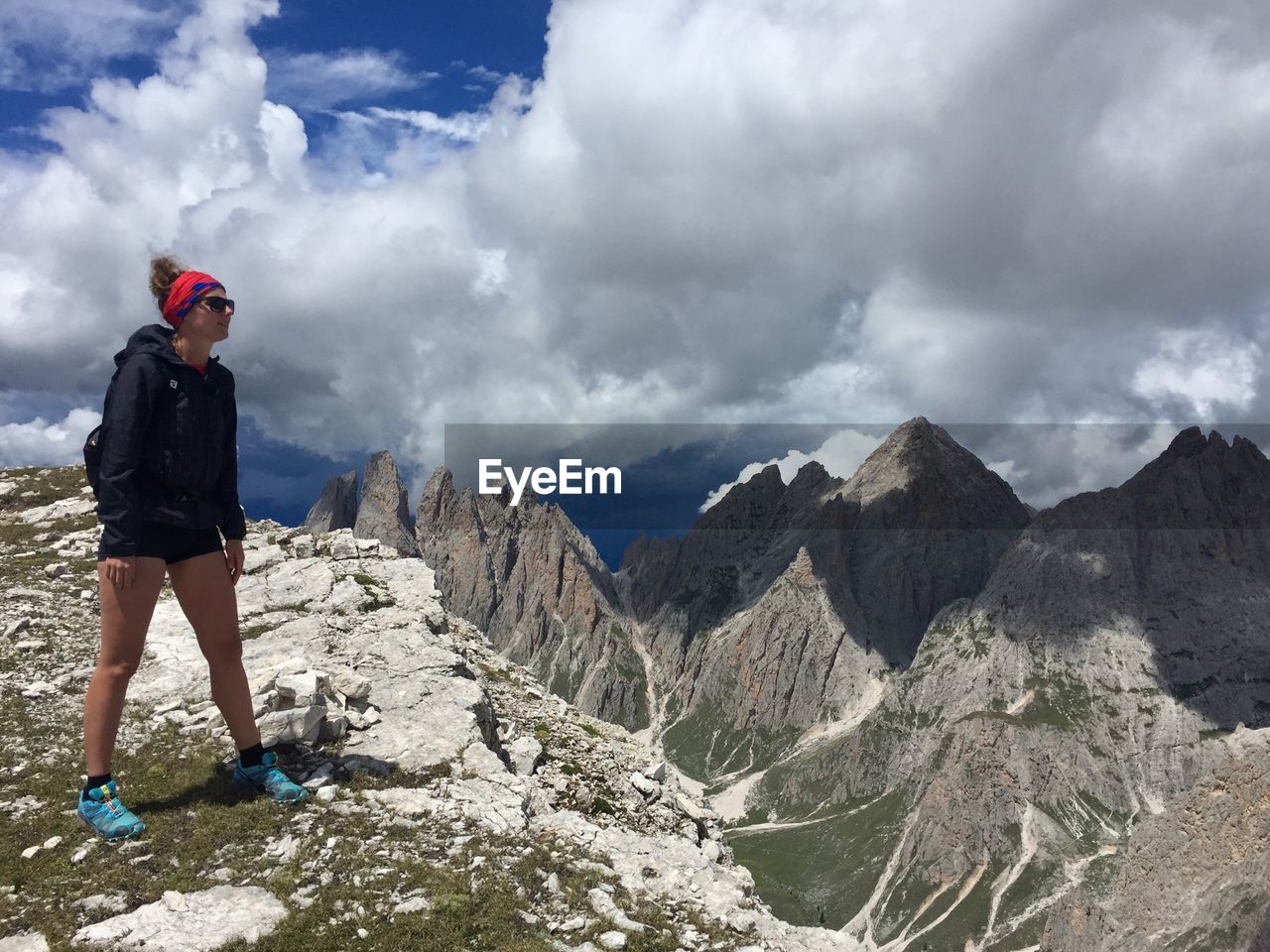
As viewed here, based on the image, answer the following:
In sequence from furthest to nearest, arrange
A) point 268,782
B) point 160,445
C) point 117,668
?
point 268,782 < point 117,668 < point 160,445

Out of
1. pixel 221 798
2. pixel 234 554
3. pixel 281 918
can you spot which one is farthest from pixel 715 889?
pixel 234 554

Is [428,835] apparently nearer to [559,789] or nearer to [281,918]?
[281,918]

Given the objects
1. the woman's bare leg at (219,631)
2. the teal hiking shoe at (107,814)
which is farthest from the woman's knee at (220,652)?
the teal hiking shoe at (107,814)

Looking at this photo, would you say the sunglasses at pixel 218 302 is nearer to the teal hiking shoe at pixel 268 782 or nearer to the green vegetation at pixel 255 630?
the teal hiking shoe at pixel 268 782

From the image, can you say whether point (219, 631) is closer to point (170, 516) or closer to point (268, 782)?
point (170, 516)

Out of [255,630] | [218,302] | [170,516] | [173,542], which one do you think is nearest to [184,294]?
[218,302]
